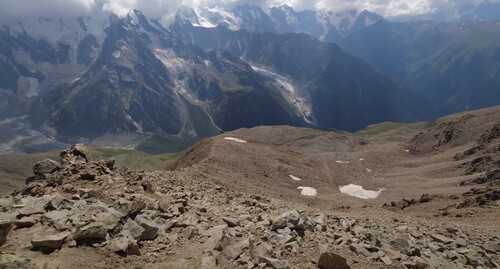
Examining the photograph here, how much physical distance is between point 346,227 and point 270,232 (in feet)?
20.0

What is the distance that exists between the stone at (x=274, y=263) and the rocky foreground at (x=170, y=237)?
0.04 m

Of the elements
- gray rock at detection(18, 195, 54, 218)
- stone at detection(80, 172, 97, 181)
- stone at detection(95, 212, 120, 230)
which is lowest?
gray rock at detection(18, 195, 54, 218)

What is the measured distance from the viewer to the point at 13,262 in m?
13.8

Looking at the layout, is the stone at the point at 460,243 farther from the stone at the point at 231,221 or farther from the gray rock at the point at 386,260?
the stone at the point at 231,221

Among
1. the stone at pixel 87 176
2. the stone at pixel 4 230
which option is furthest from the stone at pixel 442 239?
the stone at pixel 4 230

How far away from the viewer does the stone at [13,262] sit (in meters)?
13.6

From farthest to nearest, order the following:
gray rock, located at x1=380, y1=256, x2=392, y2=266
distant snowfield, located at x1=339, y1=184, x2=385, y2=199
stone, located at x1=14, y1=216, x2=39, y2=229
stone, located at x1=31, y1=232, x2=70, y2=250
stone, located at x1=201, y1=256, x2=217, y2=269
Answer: distant snowfield, located at x1=339, y1=184, x2=385, y2=199, gray rock, located at x1=380, y1=256, x2=392, y2=266, stone, located at x1=14, y1=216, x2=39, y2=229, stone, located at x1=201, y1=256, x2=217, y2=269, stone, located at x1=31, y1=232, x2=70, y2=250

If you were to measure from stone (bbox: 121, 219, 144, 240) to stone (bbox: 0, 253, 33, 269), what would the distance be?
3.77 metres

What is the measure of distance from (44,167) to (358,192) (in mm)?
56998

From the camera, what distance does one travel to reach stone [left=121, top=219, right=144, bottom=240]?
17.1 m

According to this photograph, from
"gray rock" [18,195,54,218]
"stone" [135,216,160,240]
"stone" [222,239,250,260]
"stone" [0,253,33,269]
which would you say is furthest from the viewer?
"gray rock" [18,195,54,218]

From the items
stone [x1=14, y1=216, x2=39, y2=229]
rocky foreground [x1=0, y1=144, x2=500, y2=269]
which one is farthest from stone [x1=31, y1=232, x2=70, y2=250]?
stone [x1=14, y1=216, x2=39, y2=229]

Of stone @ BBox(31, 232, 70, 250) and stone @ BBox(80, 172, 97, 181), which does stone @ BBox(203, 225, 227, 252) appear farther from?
stone @ BBox(80, 172, 97, 181)

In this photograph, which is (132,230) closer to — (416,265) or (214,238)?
(214,238)
